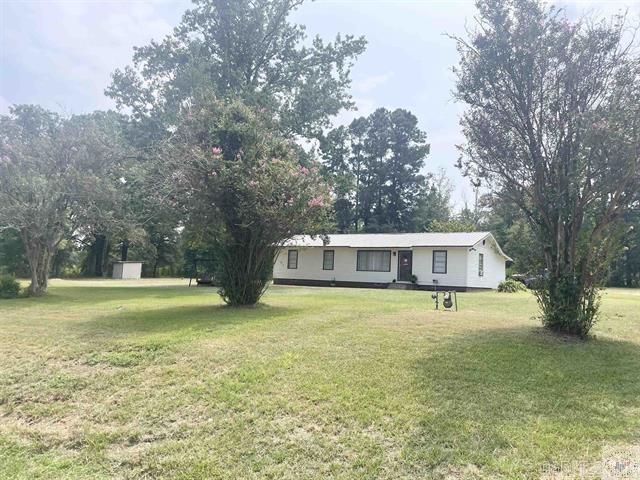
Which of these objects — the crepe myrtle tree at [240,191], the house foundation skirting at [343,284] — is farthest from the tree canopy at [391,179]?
the crepe myrtle tree at [240,191]

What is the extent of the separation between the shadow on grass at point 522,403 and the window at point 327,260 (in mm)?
17385

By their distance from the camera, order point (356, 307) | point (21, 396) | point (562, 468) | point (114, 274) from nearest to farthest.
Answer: point (562, 468) < point (21, 396) < point (356, 307) < point (114, 274)

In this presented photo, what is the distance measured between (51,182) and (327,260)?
14002 mm

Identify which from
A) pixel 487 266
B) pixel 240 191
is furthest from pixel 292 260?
pixel 240 191

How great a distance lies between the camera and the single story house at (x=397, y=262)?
21250mm

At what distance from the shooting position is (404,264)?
2256 centimetres

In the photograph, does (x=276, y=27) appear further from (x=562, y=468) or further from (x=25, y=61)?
(x=562, y=468)

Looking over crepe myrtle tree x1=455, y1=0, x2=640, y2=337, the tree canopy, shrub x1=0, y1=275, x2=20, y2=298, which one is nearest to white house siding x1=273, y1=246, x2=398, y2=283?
shrub x1=0, y1=275, x2=20, y2=298

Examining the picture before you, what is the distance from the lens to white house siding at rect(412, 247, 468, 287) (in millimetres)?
20953

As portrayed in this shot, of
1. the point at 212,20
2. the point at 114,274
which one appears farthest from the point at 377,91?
the point at 114,274

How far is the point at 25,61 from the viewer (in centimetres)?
1405

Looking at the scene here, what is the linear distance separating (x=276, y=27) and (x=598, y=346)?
23161 millimetres

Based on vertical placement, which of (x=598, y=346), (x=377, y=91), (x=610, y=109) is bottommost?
(x=598, y=346)

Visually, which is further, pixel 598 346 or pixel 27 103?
pixel 27 103
